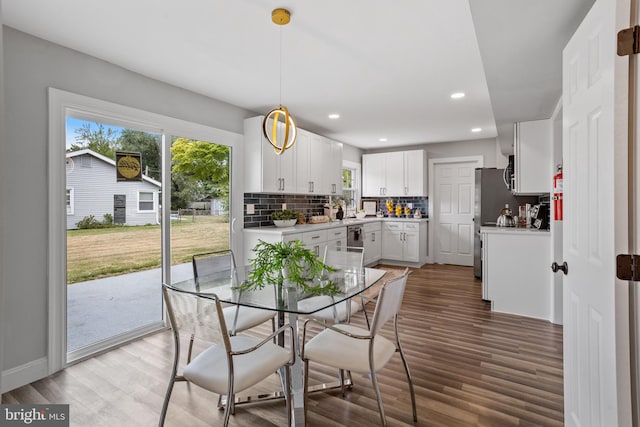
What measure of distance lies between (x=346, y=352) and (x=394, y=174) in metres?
5.25

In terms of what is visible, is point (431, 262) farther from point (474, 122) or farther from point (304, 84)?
point (304, 84)

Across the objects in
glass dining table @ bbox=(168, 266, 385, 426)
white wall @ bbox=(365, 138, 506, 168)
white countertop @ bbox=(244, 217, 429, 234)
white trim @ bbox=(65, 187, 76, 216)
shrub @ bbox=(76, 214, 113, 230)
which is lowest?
glass dining table @ bbox=(168, 266, 385, 426)

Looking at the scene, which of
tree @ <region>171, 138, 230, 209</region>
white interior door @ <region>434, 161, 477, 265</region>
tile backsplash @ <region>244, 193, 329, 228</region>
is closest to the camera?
tree @ <region>171, 138, 230, 209</region>

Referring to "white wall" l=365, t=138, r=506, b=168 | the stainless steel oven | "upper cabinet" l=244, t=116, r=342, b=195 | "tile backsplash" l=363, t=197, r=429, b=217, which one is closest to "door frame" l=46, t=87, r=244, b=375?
"upper cabinet" l=244, t=116, r=342, b=195

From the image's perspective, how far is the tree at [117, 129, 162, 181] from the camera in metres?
3.07

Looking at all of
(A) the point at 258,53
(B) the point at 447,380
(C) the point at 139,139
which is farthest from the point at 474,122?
(C) the point at 139,139

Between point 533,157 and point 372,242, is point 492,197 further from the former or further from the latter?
point 372,242

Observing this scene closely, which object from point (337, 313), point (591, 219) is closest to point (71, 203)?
point (337, 313)

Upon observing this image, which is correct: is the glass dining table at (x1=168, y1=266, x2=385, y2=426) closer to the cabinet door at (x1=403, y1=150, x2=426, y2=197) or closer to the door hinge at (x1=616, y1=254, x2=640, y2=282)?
the door hinge at (x1=616, y1=254, x2=640, y2=282)

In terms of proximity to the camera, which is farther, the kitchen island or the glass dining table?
the kitchen island

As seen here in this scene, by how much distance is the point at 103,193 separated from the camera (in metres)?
2.91

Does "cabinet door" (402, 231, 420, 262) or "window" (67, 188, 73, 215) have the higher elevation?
"window" (67, 188, 73, 215)

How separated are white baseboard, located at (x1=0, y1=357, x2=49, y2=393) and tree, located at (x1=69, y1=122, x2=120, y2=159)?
1594 mm

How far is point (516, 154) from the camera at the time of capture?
12.5ft
